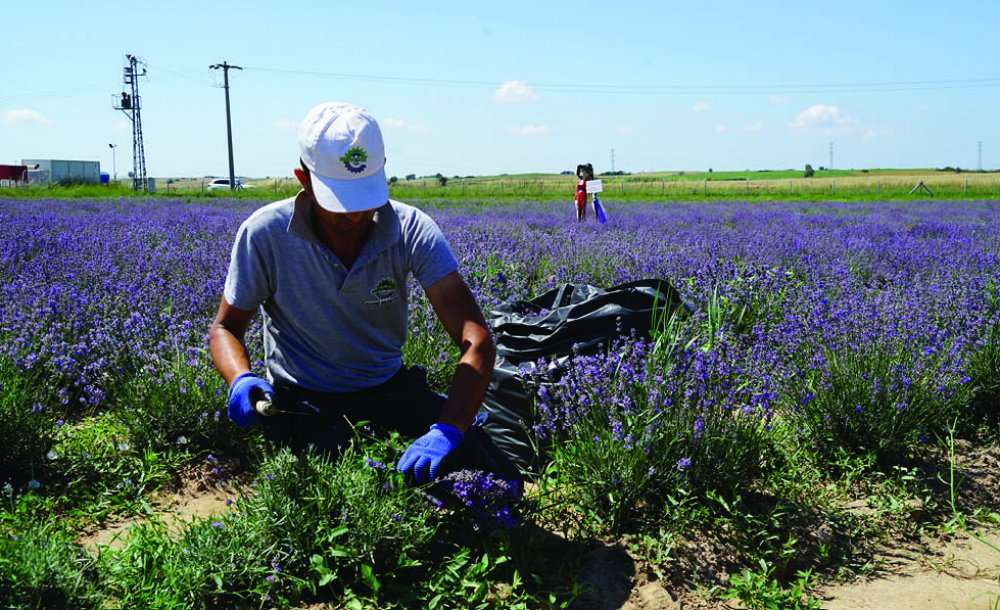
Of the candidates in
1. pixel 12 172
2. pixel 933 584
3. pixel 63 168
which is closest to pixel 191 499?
pixel 933 584

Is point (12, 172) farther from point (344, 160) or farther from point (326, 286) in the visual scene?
point (344, 160)

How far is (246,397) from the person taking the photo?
2303mm

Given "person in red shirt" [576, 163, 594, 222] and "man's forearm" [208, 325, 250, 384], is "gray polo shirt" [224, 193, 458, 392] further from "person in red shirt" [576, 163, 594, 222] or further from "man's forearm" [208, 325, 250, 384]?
"person in red shirt" [576, 163, 594, 222]

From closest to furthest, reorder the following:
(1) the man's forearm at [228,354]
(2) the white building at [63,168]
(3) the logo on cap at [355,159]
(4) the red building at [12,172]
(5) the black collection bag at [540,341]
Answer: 1. (3) the logo on cap at [355,159]
2. (1) the man's forearm at [228,354]
3. (5) the black collection bag at [540,341]
4. (4) the red building at [12,172]
5. (2) the white building at [63,168]

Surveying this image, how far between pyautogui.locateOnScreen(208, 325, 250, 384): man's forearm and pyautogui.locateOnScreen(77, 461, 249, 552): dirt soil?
49cm

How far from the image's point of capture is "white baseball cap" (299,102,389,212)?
234 centimetres

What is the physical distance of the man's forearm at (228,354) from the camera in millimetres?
2475

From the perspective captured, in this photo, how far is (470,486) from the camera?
221cm

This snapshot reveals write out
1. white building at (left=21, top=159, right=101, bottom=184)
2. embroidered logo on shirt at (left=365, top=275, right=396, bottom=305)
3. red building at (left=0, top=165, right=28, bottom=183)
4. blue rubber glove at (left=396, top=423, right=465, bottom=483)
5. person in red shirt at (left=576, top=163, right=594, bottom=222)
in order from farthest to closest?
white building at (left=21, top=159, right=101, bottom=184)
red building at (left=0, top=165, right=28, bottom=183)
person in red shirt at (left=576, top=163, right=594, bottom=222)
embroidered logo on shirt at (left=365, top=275, right=396, bottom=305)
blue rubber glove at (left=396, top=423, right=465, bottom=483)

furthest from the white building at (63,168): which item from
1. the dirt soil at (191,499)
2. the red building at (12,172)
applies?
the dirt soil at (191,499)

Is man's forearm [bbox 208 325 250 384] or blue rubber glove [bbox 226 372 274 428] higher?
man's forearm [bbox 208 325 250 384]

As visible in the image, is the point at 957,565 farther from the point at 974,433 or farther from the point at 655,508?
the point at 974,433

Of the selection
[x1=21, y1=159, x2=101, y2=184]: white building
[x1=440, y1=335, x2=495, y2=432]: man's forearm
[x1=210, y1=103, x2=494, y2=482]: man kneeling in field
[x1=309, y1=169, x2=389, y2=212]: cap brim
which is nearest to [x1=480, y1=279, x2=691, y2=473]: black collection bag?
[x1=210, y1=103, x2=494, y2=482]: man kneeling in field

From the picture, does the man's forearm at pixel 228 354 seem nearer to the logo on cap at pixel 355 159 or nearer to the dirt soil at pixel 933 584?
the logo on cap at pixel 355 159
